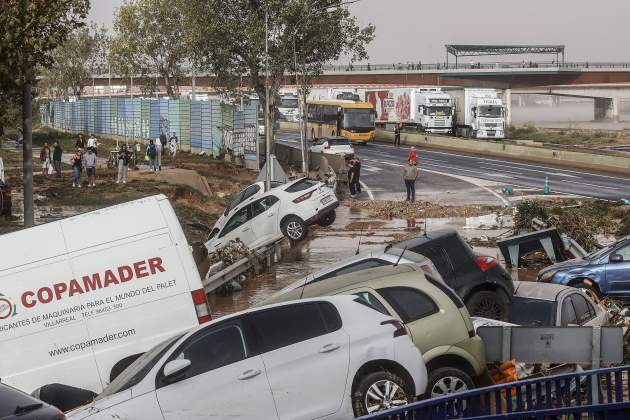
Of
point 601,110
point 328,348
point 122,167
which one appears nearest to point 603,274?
point 328,348

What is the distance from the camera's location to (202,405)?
1006cm

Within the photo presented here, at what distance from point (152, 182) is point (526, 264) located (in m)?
19.7

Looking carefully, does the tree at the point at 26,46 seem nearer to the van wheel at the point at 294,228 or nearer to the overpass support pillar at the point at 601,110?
the van wheel at the point at 294,228

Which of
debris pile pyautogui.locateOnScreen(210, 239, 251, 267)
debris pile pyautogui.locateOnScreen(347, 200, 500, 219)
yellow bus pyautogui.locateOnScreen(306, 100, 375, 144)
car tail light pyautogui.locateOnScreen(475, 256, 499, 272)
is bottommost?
debris pile pyautogui.locateOnScreen(347, 200, 500, 219)

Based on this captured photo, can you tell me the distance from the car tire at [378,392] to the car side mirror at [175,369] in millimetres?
1636

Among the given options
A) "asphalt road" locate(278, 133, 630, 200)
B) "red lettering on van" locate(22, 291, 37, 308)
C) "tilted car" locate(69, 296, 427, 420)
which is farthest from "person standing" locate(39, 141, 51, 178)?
"tilted car" locate(69, 296, 427, 420)

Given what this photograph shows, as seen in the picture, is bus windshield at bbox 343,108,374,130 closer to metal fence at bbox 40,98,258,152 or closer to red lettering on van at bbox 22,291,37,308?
metal fence at bbox 40,98,258,152

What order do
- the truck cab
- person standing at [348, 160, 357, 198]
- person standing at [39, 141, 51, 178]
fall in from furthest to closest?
the truck cab, person standing at [39, 141, 51, 178], person standing at [348, 160, 357, 198]

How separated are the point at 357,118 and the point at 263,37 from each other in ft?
48.1

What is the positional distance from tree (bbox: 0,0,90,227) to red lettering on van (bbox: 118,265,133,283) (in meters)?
6.75

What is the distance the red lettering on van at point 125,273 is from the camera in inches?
503

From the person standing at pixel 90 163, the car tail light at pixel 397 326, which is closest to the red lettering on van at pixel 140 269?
the car tail light at pixel 397 326

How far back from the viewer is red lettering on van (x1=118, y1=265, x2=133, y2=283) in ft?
41.9

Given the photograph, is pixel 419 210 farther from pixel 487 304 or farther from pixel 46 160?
pixel 487 304
